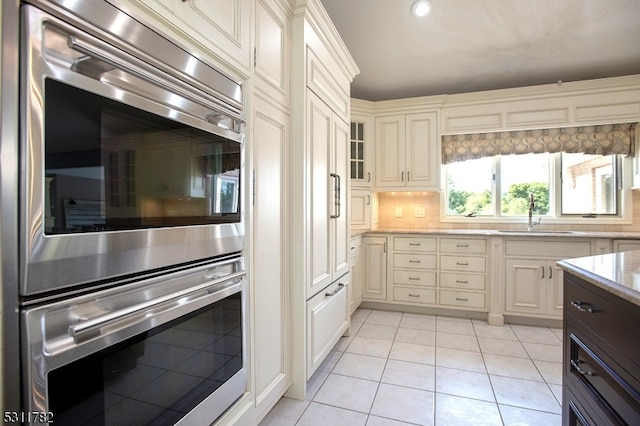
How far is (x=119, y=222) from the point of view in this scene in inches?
30.9

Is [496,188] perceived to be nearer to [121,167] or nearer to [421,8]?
[421,8]

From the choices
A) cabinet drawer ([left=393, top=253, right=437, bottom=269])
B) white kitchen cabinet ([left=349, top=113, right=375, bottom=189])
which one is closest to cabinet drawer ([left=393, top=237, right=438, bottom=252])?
cabinet drawer ([left=393, top=253, right=437, bottom=269])

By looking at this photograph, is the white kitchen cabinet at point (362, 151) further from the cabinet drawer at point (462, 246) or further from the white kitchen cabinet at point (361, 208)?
the cabinet drawer at point (462, 246)

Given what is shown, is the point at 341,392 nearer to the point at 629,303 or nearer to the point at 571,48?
the point at 629,303

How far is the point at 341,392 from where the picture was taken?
1.99 m

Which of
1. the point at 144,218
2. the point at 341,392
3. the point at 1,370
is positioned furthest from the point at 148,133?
the point at 341,392

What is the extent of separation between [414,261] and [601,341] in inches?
96.1

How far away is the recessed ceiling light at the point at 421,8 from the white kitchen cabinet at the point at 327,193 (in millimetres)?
905

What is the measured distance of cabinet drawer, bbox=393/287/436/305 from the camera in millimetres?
3425

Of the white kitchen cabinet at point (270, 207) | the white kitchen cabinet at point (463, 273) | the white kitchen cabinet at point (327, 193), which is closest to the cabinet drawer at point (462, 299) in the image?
the white kitchen cabinet at point (463, 273)

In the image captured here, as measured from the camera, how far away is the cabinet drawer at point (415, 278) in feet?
11.2

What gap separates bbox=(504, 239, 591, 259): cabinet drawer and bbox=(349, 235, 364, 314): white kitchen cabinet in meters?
1.44

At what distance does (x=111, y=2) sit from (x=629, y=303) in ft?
5.13

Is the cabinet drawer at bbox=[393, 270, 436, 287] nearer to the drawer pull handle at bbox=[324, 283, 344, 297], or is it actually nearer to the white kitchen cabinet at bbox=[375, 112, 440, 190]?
the white kitchen cabinet at bbox=[375, 112, 440, 190]
